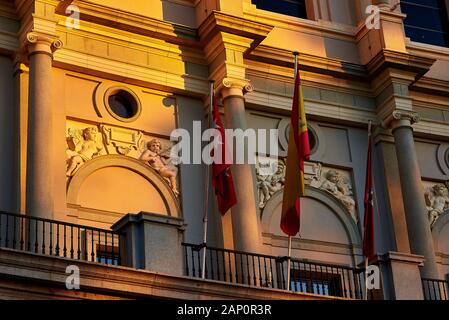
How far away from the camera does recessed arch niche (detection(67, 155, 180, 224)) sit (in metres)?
24.0

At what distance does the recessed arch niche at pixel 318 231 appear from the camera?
2595 cm

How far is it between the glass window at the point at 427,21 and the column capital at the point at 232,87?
20.2ft

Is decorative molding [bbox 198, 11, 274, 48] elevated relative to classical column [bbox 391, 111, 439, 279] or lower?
elevated

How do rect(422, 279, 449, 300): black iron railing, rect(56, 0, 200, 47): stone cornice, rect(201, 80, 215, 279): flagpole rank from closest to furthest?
rect(201, 80, 215, 279): flagpole
rect(422, 279, 449, 300): black iron railing
rect(56, 0, 200, 47): stone cornice

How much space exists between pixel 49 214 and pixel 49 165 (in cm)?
109

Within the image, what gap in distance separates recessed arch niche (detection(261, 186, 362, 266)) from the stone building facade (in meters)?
0.03

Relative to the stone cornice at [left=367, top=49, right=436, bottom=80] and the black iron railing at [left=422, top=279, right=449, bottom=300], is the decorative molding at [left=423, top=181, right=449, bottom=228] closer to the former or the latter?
the stone cornice at [left=367, top=49, right=436, bottom=80]

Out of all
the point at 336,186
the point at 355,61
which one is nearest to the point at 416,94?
the point at 355,61

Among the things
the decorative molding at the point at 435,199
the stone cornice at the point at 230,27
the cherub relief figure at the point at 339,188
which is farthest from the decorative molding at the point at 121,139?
the decorative molding at the point at 435,199

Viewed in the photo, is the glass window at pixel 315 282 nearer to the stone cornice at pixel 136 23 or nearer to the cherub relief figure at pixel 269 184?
the cherub relief figure at pixel 269 184

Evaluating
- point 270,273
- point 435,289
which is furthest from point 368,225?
point 270,273

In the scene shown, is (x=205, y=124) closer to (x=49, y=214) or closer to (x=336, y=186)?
(x=336, y=186)

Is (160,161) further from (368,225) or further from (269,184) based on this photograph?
(368,225)

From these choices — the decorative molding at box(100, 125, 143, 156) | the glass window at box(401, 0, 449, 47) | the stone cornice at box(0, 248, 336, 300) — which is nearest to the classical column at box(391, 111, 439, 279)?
the glass window at box(401, 0, 449, 47)
